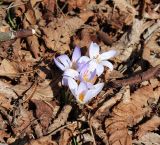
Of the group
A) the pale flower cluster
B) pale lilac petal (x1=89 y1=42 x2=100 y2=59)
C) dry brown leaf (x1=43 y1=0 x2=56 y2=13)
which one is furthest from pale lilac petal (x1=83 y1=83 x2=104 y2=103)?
dry brown leaf (x1=43 y1=0 x2=56 y2=13)

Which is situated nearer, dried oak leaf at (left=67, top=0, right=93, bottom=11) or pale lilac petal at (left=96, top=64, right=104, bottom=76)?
pale lilac petal at (left=96, top=64, right=104, bottom=76)

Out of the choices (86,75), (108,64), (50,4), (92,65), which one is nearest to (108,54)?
(108,64)

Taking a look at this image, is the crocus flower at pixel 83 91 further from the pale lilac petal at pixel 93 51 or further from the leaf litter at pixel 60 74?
the pale lilac petal at pixel 93 51

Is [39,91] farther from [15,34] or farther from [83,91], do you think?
[15,34]

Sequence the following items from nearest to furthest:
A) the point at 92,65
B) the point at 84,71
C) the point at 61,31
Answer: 1. the point at 84,71
2. the point at 92,65
3. the point at 61,31

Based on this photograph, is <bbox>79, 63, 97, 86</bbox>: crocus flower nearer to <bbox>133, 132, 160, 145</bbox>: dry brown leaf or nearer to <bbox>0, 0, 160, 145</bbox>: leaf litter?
<bbox>0, 0, 160, 145</bbox>: leaf litter

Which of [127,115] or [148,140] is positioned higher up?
[127,115]

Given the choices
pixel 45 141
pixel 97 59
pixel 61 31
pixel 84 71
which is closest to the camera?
pixel 45 141
